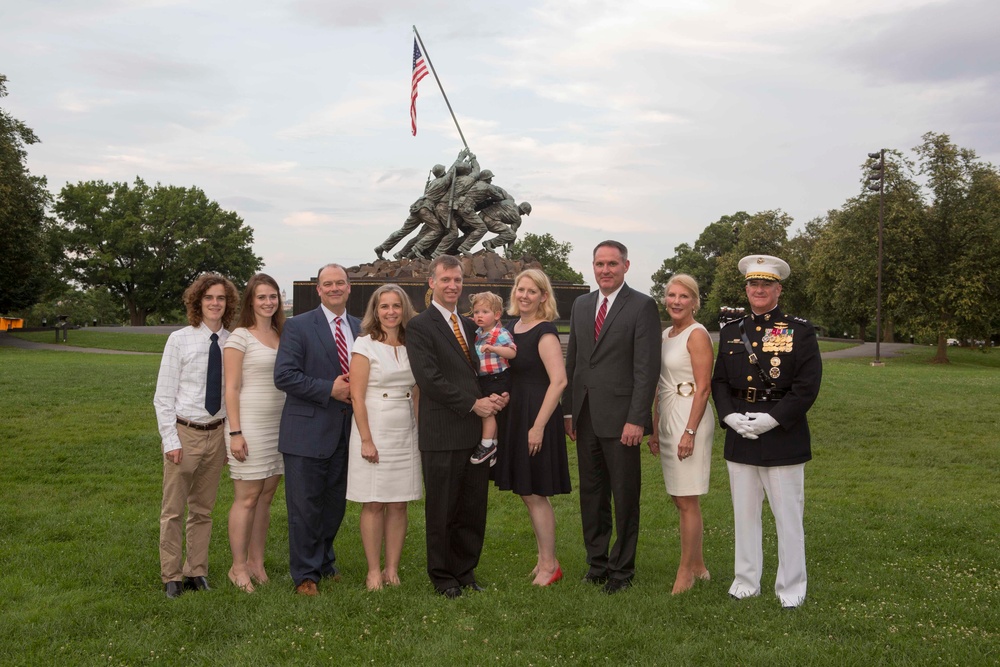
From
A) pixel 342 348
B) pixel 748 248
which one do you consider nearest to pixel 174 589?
pixel 342 348

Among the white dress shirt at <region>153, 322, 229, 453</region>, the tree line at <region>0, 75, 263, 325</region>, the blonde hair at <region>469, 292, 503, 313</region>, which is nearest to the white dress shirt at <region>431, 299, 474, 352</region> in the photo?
the blonde hair at <region>469, 292, 503, 313</region>

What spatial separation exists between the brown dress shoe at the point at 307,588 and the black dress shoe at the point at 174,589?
677 mm

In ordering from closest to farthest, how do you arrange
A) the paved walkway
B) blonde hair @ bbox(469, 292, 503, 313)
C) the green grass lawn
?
1. the green grass lawn
2. blonde hair @ bbox(469, 292, 503, 313)
3. the paved walkway

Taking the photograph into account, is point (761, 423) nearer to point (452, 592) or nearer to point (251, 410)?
point (452, 592)

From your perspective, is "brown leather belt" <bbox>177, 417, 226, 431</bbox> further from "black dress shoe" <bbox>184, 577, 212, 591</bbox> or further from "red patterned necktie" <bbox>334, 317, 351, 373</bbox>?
"black dress shoe" <bbox>184, 577, 212, 591</bbox>

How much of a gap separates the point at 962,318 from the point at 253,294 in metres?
32.0

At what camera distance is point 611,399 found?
500cm

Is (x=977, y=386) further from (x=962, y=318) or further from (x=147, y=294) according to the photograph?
(x=147, y=294)

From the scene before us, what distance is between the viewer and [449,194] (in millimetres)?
21484

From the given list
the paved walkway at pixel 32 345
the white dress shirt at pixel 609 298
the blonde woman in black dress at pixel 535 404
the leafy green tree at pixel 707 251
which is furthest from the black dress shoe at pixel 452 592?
the leafy green tree at pixel 707 251

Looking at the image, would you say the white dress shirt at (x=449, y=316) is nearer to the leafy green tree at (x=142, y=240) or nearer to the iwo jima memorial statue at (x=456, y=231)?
the iwo jima memorial statue at (x=456, y=231)

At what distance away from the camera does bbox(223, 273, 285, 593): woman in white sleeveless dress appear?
4980 mm

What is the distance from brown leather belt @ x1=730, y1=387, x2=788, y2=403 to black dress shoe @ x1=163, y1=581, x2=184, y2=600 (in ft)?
11.4

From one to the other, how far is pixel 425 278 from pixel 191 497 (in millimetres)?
16727
